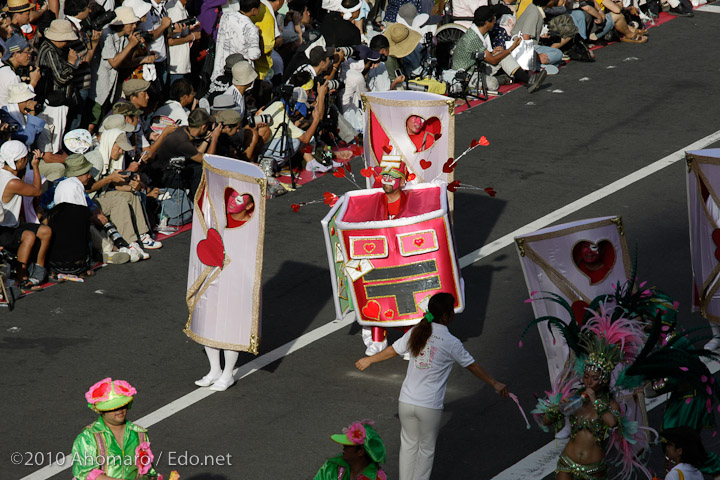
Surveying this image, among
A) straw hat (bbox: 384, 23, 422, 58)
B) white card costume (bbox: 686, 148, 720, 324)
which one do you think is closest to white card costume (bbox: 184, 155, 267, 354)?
white card costume (bbox: 686, 148, 720, 324)

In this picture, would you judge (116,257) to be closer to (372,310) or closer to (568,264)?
(372,310)

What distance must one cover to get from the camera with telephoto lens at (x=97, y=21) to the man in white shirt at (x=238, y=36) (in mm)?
1995

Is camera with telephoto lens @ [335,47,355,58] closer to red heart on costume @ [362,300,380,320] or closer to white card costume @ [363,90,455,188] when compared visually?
white card costume @ [363,90,455,188]

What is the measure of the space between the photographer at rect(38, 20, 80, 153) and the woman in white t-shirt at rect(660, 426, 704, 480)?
29.8ft

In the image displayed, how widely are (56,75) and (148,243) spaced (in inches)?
94.3

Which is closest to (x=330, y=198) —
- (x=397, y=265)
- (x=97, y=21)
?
(x=397, y=265)

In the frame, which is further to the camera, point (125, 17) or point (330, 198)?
point (125, 17)

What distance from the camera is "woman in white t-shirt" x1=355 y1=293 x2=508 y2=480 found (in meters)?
9.47

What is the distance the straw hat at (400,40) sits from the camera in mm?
19000

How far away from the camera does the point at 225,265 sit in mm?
11523

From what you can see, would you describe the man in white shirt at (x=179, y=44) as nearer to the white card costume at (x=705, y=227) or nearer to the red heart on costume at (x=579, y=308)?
the white card costume at (x=705, y=227)

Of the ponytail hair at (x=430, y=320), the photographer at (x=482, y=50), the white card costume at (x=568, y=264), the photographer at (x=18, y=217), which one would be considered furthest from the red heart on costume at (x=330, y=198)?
the photographer at (x=482, y=50)

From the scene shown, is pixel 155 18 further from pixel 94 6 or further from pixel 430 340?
pixel 430 340

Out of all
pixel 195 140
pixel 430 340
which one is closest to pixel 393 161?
pixel 430 340
